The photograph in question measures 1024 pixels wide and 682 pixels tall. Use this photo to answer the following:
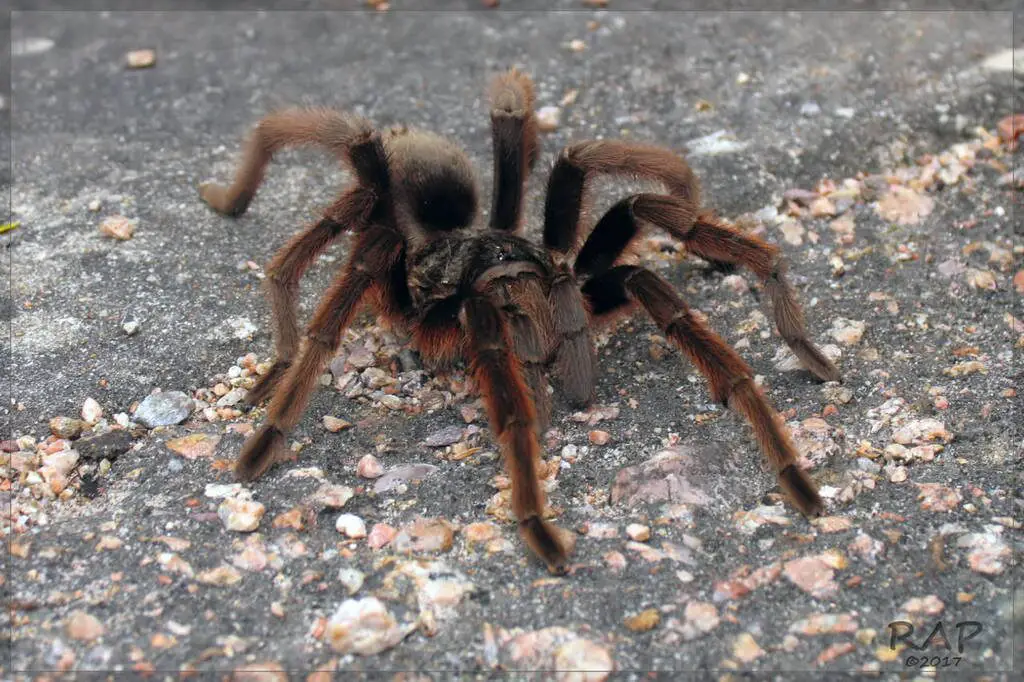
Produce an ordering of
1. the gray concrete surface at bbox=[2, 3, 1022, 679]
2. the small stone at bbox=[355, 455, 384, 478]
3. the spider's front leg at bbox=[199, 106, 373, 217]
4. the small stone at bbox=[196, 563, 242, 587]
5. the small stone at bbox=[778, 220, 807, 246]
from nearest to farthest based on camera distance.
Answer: the gray concrete surface at bbox=[2, 3, 1022, 679] → the small stone at bbox=[196, 563, 242, 587] → the small stone at bbox=[355, 455, 384, 478] → the spider's front leg at bbox=[199, 106, 373, 217] → the small stone at bbox=[778, 220, 807, 246]

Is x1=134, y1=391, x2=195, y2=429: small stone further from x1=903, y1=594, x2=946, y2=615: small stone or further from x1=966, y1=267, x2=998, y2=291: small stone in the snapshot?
x1=966, y1=267, x2=998, y2=291: small stone

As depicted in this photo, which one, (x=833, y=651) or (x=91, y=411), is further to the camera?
(x=91, y=411)

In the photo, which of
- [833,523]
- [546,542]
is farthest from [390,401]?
[833,523]

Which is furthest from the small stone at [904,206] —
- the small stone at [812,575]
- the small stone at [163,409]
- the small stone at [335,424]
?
the small stone at [163,409]

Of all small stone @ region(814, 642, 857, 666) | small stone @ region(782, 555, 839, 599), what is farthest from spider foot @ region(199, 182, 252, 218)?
small stone @ region(814, 642, 857, 666)

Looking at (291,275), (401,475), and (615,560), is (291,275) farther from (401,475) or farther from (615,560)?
(615,560)

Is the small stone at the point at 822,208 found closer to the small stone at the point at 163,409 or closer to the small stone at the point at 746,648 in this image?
the small stone at the point at 746,648

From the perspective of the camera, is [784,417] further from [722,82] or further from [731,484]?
[722,82]
